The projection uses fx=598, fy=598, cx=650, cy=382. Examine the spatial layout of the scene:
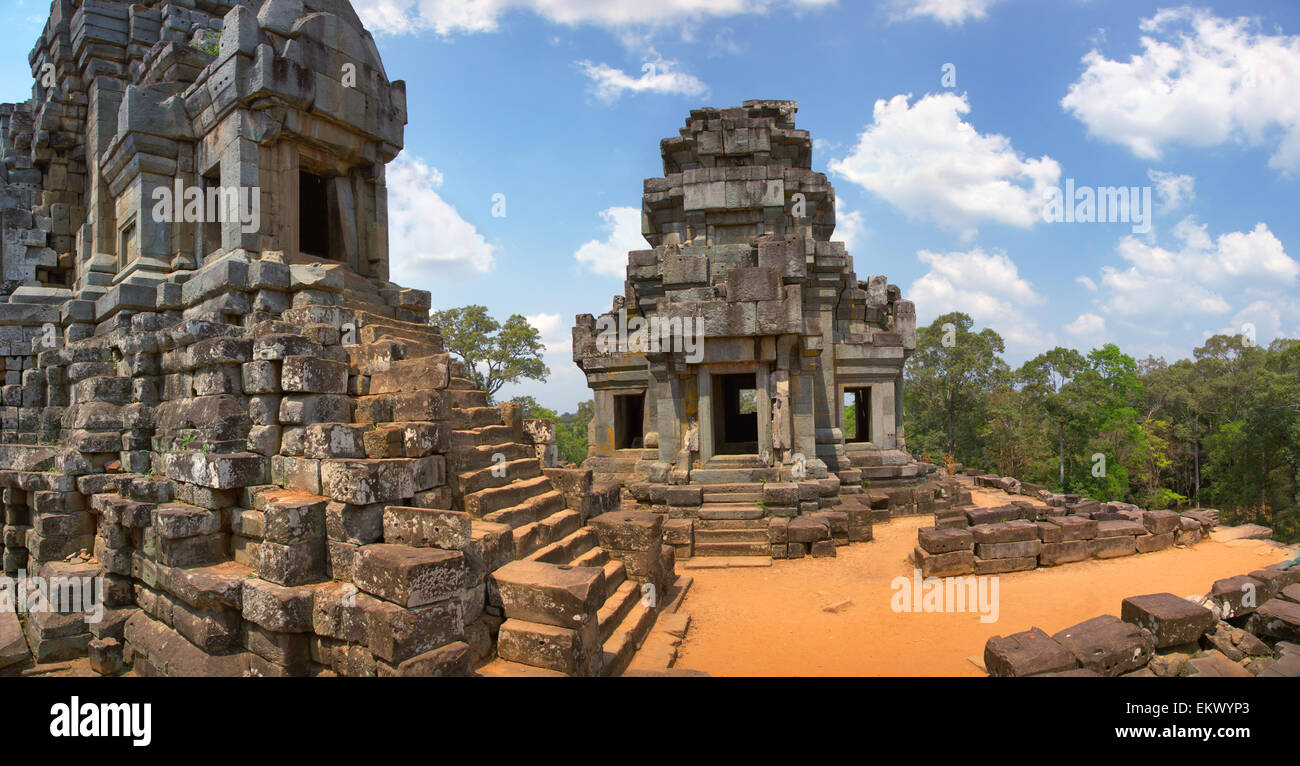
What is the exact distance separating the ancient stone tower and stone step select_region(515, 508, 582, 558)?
0.04 m

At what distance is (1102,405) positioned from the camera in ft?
78.6

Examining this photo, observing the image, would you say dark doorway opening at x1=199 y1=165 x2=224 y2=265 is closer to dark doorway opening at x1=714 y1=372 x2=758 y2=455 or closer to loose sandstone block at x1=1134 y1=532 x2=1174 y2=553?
dark doorway opening at x1=714 y1=372 x2=758 y2=455

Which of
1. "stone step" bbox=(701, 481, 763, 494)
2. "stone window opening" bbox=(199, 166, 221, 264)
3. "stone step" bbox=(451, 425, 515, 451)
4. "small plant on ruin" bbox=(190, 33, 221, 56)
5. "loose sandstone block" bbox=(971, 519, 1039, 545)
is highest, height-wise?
"small plant on ruin" bbox=(190, 33, 221, 56)

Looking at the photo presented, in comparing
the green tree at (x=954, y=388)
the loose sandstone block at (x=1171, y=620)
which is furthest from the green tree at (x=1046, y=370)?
the loose sandstone block at (x=1171, y=620)

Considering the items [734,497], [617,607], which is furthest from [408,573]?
[734,497]

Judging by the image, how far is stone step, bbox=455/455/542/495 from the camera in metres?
5.50

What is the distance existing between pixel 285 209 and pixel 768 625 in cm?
733

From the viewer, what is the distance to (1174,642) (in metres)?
5.20

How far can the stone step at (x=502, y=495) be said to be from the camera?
534 cm

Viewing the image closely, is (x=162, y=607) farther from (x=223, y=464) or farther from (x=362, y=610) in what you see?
(x=362, y=610)

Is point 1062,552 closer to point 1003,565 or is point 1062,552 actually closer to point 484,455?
point 1003,565

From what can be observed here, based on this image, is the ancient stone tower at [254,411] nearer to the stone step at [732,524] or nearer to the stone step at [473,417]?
the stone step at [473,417]

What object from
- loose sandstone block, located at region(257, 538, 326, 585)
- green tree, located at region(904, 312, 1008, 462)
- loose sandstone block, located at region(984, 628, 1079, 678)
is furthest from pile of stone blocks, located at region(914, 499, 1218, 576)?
green tree, located at region(904, 312, 1008, 462)
